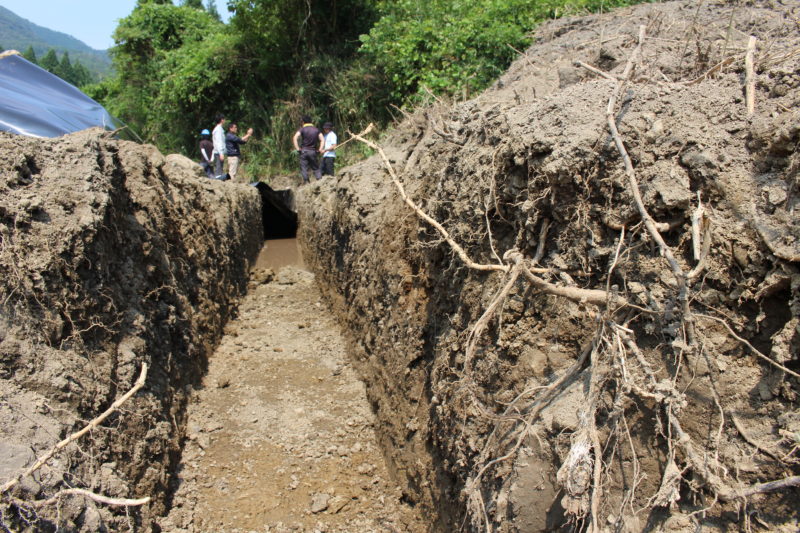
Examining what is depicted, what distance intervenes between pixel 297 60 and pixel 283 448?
42.2 ft

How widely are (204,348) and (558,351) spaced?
438 cm

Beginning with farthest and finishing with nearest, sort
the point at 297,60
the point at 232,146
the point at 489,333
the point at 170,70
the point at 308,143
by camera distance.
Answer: the point at 170,70, the point at 297,60, the point at 232,146, the point at 308,143, the point at 489,333

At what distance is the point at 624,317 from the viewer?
204cm

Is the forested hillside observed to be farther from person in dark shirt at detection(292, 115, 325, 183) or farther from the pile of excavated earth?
the pile of excavated earth

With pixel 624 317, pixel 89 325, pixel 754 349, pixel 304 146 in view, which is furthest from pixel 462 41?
pixel 754 349

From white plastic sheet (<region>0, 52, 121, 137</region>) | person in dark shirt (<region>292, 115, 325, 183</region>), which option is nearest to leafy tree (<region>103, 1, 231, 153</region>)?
person in dark shirt (<region>292, 115, 325, 183</region>)

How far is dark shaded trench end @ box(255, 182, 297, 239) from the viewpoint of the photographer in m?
12.1

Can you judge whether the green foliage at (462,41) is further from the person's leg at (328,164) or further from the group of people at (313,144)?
the person's leg at (328,164)

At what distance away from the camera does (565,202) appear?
2432 mm

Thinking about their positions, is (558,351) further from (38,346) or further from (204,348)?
(204,348)

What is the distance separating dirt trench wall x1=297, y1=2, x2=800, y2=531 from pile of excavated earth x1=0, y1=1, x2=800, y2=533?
0.4 inches

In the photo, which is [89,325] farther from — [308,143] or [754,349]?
[308,143]

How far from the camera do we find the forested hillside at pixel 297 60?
26.5 feet

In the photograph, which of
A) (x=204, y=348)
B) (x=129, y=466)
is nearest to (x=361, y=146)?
(x=204, y=348)
